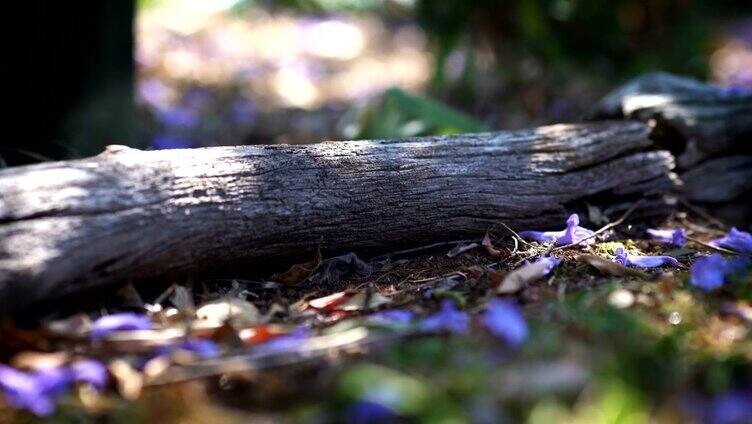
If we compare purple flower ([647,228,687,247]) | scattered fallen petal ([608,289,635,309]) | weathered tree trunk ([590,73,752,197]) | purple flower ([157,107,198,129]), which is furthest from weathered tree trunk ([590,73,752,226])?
purple flower ([157,107,198,129])

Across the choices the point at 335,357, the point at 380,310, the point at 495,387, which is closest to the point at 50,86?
the point at 380,310

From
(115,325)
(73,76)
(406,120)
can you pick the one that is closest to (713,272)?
(115,325)

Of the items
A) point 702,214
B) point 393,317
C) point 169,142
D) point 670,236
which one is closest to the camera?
point 393,317

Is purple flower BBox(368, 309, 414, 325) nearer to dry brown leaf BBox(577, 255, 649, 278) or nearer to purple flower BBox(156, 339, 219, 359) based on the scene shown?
purple flower BBox(156, 339, 219, 359)

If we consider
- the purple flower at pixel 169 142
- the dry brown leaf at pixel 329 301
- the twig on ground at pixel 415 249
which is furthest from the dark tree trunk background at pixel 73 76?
the dry brown leaf at pixel 329 301

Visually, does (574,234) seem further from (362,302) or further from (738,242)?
(362,302)
